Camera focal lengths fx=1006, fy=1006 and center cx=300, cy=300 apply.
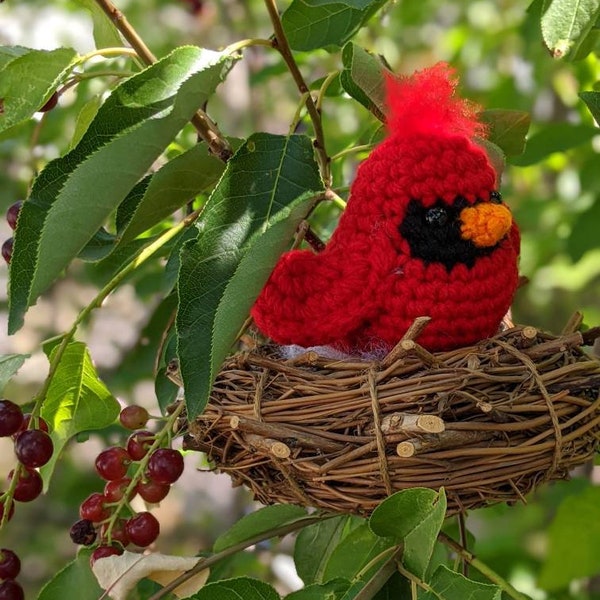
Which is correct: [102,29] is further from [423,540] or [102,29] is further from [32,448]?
[423,540]

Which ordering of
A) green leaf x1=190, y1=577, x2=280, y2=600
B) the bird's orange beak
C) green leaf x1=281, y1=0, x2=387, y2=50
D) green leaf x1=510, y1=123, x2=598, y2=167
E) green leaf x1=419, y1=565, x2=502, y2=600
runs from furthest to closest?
1. green leaf x1=510, y1=123, x2=598, y2=167
2. green leaf x1=281, y1=0, x2=387, y2=50
3. the bird's orange beak
4. green leaf x1=190, y1=577, x2=280, y2=600
5. green leaf x1=419, y1=565, x2=502, y2=600

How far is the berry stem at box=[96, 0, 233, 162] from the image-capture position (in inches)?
40.1

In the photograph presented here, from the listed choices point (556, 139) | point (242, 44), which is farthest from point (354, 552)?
point (556, 139)

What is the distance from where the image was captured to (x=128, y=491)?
101 centimetres

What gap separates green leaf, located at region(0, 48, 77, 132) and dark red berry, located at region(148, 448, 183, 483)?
37 cm

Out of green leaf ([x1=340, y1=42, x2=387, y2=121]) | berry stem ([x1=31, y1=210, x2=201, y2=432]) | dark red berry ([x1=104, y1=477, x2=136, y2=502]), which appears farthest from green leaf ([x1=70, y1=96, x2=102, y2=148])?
dark red berry ([x1=104, y1=477, x2=136, y2=502])

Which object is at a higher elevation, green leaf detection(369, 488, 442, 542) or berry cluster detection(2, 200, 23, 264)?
berry cluster detection(2, 200, 23, 264)

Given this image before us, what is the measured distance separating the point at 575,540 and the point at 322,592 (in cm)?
76

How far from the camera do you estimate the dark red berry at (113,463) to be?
3.57 feet

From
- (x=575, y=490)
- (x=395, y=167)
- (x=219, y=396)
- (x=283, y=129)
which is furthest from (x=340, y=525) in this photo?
(x=283, y=129)

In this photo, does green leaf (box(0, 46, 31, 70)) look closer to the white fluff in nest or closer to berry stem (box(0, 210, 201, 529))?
berry stem (box(0, 210, 201, 529))

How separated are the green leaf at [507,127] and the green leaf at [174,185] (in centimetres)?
34

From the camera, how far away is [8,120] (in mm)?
946

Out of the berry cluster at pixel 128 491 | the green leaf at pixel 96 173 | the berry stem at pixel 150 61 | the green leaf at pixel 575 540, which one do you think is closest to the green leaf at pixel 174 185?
the berry stem at pixel 150 61
